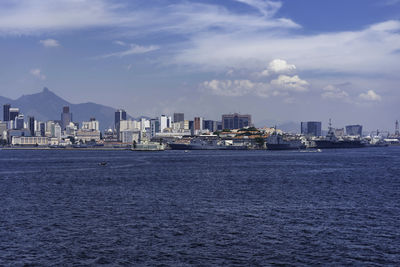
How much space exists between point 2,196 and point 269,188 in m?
37.5

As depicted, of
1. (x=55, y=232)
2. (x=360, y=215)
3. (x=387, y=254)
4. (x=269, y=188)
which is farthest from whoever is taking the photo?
(x=269, y=188)

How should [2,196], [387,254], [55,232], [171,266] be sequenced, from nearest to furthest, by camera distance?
1. [171,266]
2. [387,254]
3. [55,232]
4. [2,196]

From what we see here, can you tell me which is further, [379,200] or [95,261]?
[379,200]

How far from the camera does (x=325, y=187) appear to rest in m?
71.1

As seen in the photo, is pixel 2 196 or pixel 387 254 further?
pixel 2 196

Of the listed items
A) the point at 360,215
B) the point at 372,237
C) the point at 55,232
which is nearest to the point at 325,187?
the point at 360,215

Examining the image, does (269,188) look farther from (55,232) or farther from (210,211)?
(55,232)

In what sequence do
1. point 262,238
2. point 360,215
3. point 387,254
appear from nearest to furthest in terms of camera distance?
point 387,254 → point 262,238 → point 360,215

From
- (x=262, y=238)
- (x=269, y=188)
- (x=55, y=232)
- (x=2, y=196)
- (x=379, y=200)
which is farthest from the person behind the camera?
(x=269, y=188)

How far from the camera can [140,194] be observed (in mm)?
63219

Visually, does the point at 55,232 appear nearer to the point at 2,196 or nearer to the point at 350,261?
the point at 350,261

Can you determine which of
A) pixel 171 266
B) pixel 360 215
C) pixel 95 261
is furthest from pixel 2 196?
pixel 360 215

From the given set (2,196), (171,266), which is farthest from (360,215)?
(2,196)

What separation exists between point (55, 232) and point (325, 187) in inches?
1780
